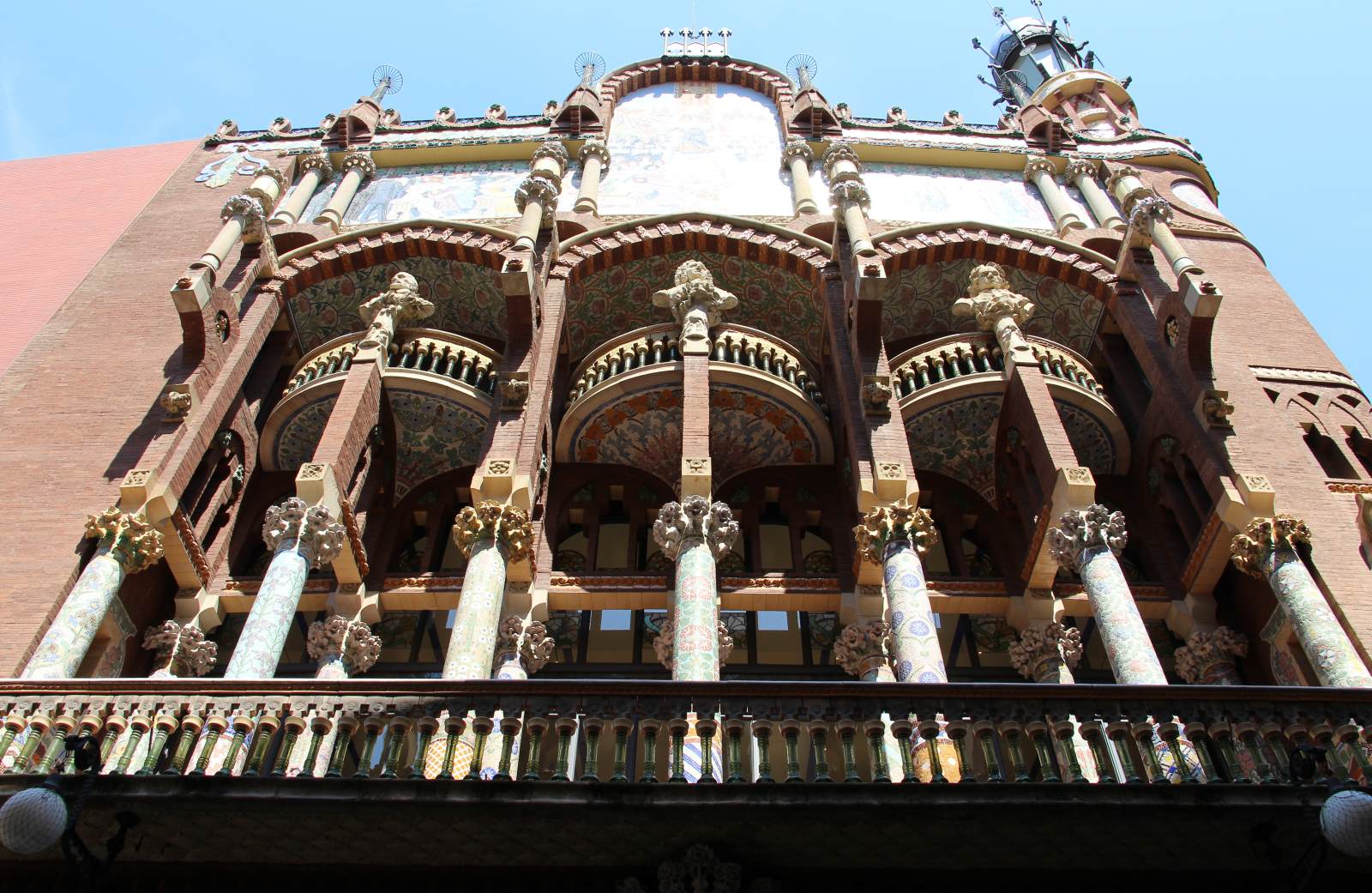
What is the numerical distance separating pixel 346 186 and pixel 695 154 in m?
5.49

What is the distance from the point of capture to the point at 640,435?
50.8 ft

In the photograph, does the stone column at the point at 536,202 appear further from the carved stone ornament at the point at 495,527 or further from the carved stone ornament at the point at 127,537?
the carved stone ornament at the point at 127,537

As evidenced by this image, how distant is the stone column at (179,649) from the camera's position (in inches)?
510

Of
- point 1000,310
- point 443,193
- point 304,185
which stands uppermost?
point 443,193

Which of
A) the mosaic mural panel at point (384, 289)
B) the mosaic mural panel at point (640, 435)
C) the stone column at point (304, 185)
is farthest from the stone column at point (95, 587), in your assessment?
the stone column at point (304, 185)

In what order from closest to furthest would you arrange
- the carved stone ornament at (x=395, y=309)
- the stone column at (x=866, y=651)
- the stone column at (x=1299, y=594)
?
the stone column at (x=1299, y=594)
the stone column at (x=866, y=651)
the carved stone ornament at (x=395, y=309)

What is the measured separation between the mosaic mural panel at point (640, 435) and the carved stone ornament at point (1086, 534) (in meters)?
4.94

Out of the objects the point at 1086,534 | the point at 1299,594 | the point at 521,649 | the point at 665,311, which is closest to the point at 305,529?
the point at 521,649

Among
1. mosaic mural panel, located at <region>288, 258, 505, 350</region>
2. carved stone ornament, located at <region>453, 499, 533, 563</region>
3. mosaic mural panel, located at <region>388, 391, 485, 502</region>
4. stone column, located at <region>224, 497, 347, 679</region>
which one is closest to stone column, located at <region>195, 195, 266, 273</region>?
mosaic mural panel, located at <region>288, 258, 505, 350</region>

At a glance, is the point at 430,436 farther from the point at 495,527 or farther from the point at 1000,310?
the point at 1000,310

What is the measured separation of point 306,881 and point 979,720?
176 inches

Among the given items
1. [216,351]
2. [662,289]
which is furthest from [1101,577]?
[216,351]

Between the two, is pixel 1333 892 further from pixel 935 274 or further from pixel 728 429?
pixel 935 274

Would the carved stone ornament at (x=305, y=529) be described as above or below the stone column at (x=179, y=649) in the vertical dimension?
above
